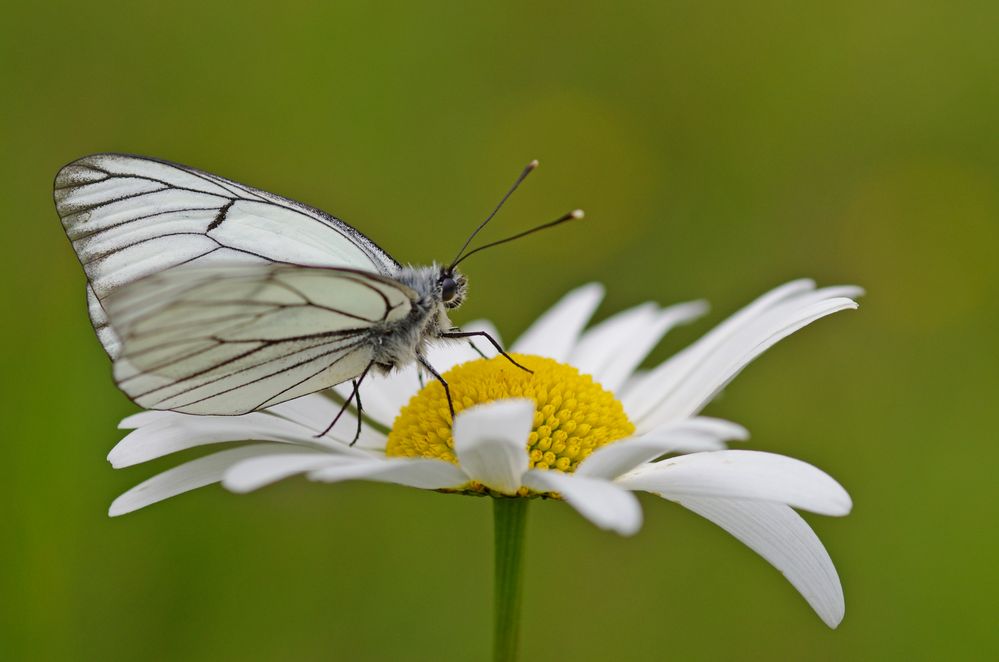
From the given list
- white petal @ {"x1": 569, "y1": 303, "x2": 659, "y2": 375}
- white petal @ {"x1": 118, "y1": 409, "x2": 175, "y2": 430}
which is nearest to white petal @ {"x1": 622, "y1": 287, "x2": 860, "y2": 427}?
white petal @ {"x1": 569, "y1": 303, "x2": 659, "y2": 375}

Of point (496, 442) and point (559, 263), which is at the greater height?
point (559, 263)

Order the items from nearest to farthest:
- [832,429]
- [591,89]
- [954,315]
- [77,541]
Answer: [77,541] < [832,429] < [954,315] < [591,89]

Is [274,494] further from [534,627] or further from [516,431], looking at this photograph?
[516,431]

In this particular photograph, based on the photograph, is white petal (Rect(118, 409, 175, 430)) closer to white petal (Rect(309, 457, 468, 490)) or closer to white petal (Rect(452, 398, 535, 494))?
white petal (Rect(309, 457, 468, 490))

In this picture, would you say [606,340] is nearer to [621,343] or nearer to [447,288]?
[621,343]

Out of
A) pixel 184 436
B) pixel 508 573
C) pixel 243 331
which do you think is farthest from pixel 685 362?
pixel 184 436

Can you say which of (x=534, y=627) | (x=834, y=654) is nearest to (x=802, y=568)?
(x=834, y=654)
